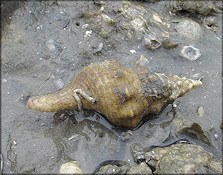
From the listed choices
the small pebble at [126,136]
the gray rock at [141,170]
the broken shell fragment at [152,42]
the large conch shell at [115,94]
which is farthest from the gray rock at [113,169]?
the broken shell fragment at [152,42]

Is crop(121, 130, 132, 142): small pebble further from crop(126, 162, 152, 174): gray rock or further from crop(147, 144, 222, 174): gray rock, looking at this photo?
crop(126, 162, 152, 174): gray rock

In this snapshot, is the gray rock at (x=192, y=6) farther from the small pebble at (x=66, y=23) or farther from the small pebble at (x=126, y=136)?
the small pebble at (x=126, y=136)

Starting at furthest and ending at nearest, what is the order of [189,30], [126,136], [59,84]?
[189,30], [59,84], [126,136]

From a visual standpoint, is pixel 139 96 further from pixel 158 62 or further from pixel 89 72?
pixel 158 62

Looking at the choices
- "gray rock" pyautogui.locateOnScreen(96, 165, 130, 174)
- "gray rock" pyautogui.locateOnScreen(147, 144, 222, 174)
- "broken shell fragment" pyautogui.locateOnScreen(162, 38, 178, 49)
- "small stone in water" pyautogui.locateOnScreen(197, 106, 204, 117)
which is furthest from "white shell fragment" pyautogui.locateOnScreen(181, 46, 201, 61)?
"gray rock" pyautogui.locateOnScreen(96, 165, 130, 174)

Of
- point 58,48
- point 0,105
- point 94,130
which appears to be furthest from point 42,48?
point 94,130

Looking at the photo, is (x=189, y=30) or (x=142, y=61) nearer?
(x=142, y=61)

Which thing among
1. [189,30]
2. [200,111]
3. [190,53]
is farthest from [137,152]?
[189,30]

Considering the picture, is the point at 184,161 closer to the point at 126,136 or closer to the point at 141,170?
the point at 141,170
